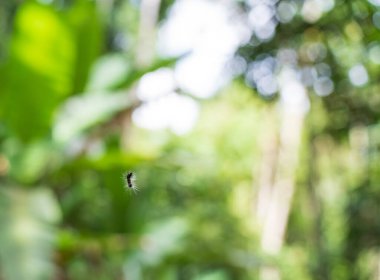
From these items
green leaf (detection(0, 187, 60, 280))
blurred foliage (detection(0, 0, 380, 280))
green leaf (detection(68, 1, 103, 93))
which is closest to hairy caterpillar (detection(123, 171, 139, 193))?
blurred foliage (detection(0, 0, 380, 280))

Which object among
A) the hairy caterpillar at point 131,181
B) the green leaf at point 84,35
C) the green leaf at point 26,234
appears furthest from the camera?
the green leaf at point 84,35

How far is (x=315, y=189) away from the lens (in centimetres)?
595

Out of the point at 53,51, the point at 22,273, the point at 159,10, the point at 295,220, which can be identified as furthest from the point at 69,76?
the point at 295,220

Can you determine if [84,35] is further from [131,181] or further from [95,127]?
[131,181]

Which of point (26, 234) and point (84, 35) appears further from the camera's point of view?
point (84, 35)

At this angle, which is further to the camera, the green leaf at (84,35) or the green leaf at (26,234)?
the green leaf at (84,35)

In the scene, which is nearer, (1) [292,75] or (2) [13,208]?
(2) [13,208]

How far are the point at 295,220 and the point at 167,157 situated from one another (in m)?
10.2

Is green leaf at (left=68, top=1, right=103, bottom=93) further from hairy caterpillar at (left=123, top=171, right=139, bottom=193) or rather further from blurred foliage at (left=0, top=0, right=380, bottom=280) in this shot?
hairy caterpillar at (left=123, top=171, right=139, bottom=193)

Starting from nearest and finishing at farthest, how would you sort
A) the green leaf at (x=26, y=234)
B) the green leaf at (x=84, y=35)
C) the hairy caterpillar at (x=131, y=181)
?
1. the hairy caterpillar at (x=131, y=181)
2. the green leaf at (x=26, y=234)
3. the green leaf at (x=84, y=35)

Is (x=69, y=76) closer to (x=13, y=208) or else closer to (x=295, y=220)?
(x=13, y=208)

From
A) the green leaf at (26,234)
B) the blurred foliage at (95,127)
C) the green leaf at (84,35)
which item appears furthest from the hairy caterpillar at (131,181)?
the green leaf at (84,35)

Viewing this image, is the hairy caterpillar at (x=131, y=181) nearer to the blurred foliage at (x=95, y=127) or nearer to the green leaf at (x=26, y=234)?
the blurred foliage at (x=95, y=127)

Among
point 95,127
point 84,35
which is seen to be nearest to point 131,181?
point 84,35
